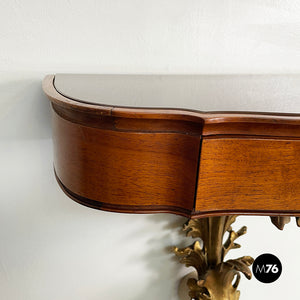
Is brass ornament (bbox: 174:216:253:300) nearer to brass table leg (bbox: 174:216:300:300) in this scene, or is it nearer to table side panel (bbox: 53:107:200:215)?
brass table leg (bbox: 174:216:300:300)

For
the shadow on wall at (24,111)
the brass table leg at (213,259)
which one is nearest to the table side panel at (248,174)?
the brass table leg at (213,259)

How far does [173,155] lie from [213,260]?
16.1 inches

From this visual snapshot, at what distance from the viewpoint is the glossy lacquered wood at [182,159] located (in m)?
0.41

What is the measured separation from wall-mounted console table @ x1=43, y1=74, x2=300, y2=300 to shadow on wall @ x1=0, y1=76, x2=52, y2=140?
6.6 inches

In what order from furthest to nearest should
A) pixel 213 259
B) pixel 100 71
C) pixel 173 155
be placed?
pixel 213 259 < pixel 100 71 < pixel 173 155

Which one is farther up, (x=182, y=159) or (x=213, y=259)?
(x=182, y=159)

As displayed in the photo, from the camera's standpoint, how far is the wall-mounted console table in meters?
0.41

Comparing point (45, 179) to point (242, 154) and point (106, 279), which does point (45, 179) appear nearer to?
point (106, 279)

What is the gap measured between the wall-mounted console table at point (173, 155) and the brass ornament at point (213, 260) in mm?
273

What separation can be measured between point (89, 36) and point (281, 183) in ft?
1.31

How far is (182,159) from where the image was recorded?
16.7 inches

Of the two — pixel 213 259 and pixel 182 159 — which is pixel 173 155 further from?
pixel 213 259

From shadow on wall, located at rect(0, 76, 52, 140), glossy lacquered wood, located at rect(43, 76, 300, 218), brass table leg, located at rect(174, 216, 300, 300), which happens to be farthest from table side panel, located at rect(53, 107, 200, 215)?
brass table leg, located at rect(174, 216, 300, 300)

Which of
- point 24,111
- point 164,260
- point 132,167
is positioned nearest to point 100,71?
point 24,111
